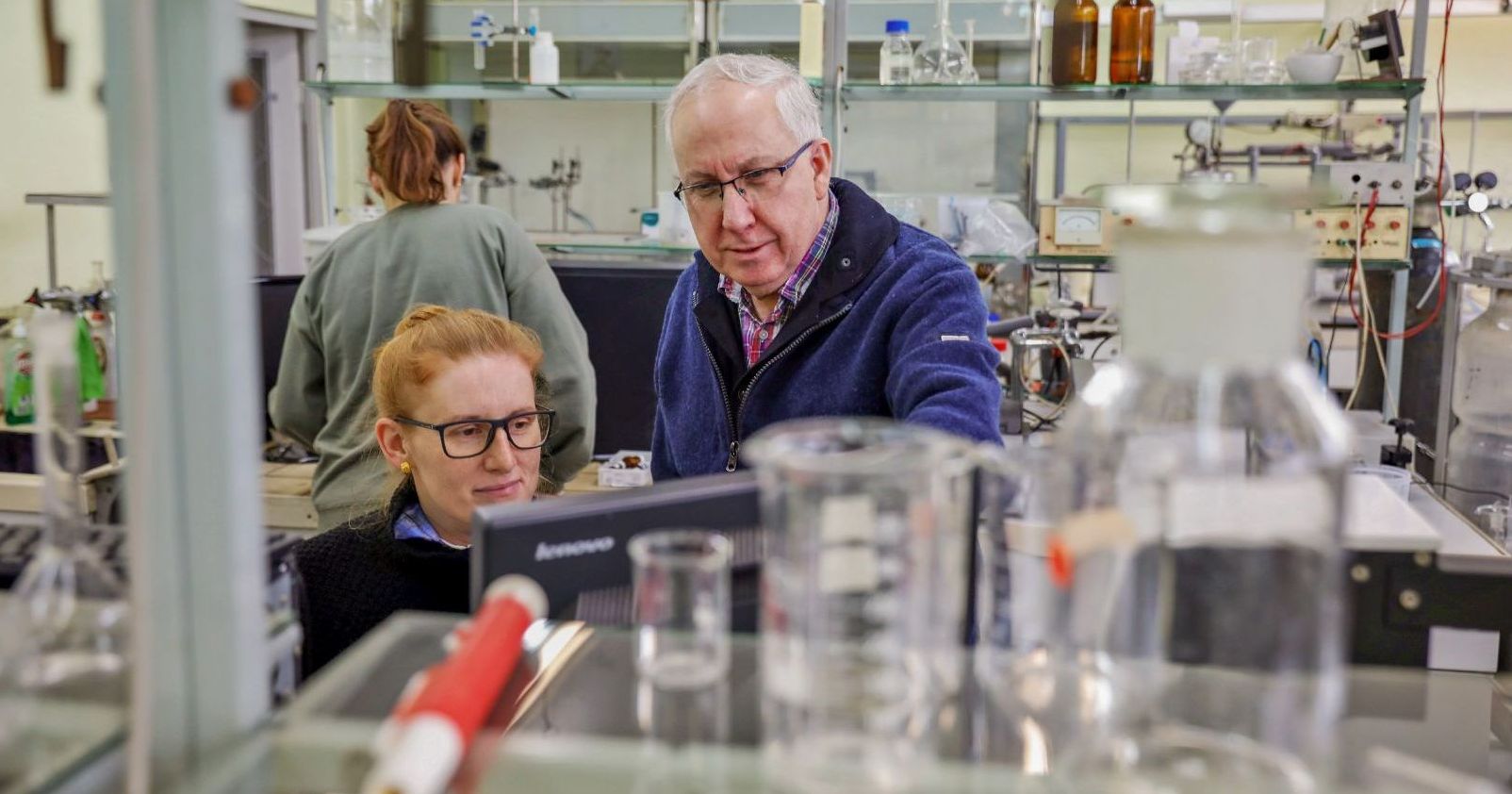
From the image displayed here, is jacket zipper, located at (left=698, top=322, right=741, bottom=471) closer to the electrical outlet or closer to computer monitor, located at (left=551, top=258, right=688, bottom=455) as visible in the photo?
computer monitor, located at (left=551, top=258, right=688, bottom=455)

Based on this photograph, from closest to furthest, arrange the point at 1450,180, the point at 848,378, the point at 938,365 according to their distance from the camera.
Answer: the point at 938,365, the point at 848,378, the point at 1450,180

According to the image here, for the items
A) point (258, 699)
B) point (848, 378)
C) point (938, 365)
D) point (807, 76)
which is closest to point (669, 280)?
point (807, 76)

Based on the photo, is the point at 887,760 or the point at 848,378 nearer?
the point at 887,760

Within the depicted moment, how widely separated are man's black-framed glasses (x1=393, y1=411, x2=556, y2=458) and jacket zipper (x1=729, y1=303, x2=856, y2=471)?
27 centimetres

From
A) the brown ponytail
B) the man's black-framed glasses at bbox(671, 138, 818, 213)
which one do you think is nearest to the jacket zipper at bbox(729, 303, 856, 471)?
the man's black-framed glasses at bbox(671, 138, 818, 213)

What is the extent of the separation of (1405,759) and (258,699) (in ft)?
1.92

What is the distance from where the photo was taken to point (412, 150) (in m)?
2.34

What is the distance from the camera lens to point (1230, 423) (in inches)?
23.7

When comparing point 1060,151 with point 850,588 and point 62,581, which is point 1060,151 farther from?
point 62,581

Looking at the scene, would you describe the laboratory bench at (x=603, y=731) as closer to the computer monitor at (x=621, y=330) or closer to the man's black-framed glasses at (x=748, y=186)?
the man's black-framed glasses at (x=748, y=186)

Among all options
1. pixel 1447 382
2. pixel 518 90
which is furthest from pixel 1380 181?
pixel 518 90

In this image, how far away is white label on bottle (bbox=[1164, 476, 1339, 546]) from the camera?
58 cm

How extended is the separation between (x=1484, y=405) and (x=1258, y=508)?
8.31 ft

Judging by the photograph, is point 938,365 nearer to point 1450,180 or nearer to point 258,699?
point 258,699
